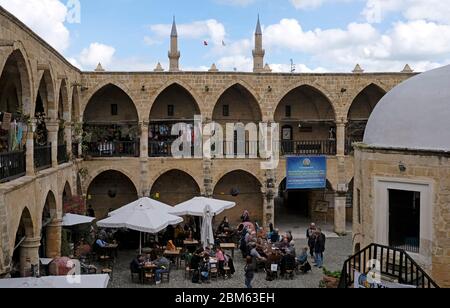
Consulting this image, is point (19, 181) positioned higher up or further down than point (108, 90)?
further down

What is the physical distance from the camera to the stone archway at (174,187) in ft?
73.5

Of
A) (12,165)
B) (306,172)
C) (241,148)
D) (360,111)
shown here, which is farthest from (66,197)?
(360,111)

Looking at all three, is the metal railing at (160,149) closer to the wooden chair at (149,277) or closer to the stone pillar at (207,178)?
the stone pillar at (207,178)

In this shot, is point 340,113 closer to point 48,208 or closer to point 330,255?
point 330,255

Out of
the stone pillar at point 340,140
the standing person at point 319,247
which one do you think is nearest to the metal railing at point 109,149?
the stone pillar at point 340,140

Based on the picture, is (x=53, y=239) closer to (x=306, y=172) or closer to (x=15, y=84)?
(x=15, y=84)

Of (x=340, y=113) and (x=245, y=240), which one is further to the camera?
(x=340, y=113)

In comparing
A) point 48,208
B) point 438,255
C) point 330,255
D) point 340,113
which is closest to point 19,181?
point 48,208

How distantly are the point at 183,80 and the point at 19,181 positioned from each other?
1010 centimetres

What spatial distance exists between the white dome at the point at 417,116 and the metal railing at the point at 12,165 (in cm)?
803

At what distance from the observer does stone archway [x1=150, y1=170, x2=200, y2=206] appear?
22398 millimetres

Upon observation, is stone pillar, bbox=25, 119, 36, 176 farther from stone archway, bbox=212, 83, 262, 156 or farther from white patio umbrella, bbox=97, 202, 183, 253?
stone archway, bbox=212, 83, 262, 156

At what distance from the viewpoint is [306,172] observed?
20.6m
